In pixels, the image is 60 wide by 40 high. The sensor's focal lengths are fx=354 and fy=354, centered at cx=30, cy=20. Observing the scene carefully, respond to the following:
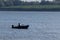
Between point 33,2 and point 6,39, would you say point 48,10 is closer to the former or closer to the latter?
point 33,2

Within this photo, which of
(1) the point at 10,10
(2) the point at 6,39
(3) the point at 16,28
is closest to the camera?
(2) the point at 6,39

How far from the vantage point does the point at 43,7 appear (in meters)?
48.0

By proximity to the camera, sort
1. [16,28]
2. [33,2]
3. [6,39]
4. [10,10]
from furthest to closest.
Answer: [33,2] < [10,10] < [16,28] < [6,39]

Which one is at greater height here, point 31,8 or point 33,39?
point 33,39

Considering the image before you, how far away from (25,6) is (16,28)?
1131 inches

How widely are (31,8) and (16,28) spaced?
93.3ft

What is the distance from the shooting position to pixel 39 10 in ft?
155

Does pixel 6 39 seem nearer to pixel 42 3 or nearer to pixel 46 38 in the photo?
pixel 46 38

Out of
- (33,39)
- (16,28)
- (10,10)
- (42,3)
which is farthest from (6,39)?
(42,3)

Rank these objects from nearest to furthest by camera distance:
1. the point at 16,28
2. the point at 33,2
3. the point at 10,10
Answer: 1. the point at 16,28
2. the point at 10,10
3. the point at 33,2

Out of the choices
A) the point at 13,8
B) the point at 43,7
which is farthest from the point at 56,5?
the point at 13,8

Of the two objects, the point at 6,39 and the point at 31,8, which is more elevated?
the point at 6,39

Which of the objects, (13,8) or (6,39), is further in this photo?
(13,8)

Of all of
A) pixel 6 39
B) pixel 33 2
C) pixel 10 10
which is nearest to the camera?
pixel 6 39
